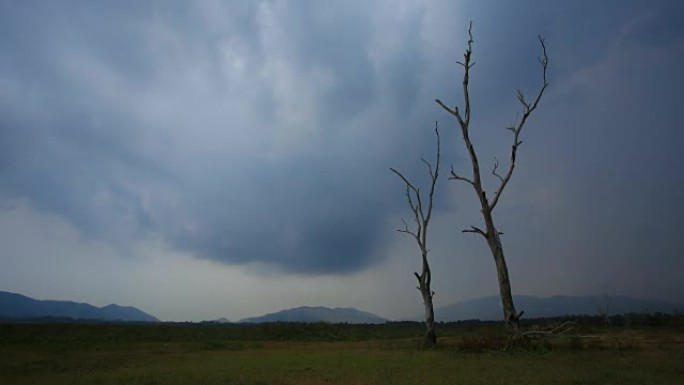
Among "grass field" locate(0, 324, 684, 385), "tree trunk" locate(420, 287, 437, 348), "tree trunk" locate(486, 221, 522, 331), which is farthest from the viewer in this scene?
"tree trunk" locate(420, 287, 437, 348)

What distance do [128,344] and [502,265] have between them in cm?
2932

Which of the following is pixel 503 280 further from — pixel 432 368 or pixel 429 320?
pixel 432 368

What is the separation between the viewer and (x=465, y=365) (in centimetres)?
1802

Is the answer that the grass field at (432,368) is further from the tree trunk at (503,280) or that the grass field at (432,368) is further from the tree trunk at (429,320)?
the tree trunk at (429,320)

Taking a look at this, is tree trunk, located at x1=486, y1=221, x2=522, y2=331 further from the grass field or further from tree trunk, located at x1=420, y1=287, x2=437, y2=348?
tree trunk, located at x1=420, y1=287, x2=437, y2=348

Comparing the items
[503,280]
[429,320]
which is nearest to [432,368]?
[503,280]

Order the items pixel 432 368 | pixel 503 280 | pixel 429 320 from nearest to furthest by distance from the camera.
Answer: pixel 432 368 → pixel 503 280 → pixel 429 320

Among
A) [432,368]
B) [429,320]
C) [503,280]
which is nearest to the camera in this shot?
[432,368]

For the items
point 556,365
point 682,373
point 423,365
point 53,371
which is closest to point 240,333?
point 53,371

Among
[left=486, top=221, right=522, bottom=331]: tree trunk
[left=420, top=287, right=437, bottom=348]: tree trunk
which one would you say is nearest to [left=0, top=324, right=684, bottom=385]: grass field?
[left=486, top=221, right=522, bottom=331]: tree trunk

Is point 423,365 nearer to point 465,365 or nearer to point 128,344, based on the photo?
point 465,365

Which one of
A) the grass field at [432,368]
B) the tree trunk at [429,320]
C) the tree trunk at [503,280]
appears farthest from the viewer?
the tree trunk at [429,320]

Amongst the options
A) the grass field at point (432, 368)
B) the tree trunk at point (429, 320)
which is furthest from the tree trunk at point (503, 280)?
the tree trunk at point (429, 320)

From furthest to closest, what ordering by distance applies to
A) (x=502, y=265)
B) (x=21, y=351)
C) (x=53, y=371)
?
(x=21, y=351)
(x=502, y=265)
(x=53, y=371)
